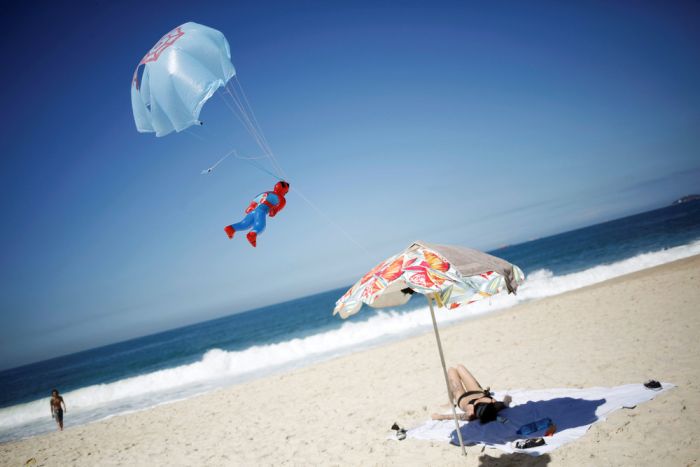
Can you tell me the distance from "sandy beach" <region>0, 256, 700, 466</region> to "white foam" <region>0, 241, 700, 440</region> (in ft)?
15.1

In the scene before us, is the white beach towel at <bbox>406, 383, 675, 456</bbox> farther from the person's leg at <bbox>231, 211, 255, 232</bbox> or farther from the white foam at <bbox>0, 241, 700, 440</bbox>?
the white foam at <bbox>0, 241, 700, 440</bbox>

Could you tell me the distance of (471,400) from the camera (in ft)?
17.6

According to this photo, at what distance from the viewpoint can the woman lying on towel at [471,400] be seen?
17.2 ft

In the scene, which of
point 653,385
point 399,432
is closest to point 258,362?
point 399,432

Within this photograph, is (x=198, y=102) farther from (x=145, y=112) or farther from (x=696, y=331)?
(x=696, y=331)

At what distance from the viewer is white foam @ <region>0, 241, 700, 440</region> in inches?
641

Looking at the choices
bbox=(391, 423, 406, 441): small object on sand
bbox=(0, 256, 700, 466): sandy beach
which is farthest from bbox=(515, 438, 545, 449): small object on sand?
bbox=(391, 423, 406, 441): small object on sand

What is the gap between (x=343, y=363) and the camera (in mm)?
12203

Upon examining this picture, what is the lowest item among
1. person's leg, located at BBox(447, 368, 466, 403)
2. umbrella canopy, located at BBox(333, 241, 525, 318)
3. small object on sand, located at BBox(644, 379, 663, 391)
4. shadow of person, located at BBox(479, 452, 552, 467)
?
shadow of person, located at BBox(479, 452, 552, 467)

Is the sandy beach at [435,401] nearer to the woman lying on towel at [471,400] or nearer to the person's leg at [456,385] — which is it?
the woman lying on towel at [471,400]

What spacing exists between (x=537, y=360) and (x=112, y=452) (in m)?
9.68

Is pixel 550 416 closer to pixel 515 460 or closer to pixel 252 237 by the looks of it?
pixel 515 460

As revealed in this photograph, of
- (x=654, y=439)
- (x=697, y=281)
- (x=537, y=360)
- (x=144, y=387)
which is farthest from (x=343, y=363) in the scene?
(x=144, y=387)

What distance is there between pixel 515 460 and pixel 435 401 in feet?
9.15
